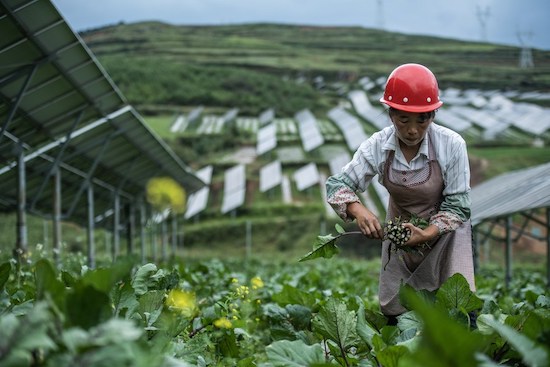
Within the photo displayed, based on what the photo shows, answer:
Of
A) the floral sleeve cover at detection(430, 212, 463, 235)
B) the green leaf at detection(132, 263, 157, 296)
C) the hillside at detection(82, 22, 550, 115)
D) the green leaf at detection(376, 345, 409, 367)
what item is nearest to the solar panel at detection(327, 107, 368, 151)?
the hillside at detection(82, 22, 550, 115)

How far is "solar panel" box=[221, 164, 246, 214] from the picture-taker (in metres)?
29.5

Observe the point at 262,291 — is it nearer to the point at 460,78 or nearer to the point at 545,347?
the point at 545,347

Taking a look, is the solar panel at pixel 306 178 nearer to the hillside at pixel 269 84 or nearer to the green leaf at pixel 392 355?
the hillside at pixel 269 84

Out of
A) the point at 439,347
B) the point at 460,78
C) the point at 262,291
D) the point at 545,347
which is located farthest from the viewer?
the point at 460,78

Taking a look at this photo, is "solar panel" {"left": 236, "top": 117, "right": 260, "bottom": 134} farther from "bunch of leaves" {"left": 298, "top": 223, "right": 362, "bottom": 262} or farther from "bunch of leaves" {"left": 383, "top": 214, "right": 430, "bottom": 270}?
"bunch of leaves" {"left": 298, "top": 223, "right": 362, "bottom": 262}

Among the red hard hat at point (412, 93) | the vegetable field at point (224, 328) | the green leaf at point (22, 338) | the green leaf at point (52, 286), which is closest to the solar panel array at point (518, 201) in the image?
the vegetable field at point (224, 328)

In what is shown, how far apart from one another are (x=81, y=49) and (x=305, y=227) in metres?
23.7

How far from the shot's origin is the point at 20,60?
7.85m

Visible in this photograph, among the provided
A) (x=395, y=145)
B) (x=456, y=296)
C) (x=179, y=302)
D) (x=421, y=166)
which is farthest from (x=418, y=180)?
(x=179, y=302)

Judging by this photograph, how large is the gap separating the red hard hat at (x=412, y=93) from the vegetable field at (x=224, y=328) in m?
0.73

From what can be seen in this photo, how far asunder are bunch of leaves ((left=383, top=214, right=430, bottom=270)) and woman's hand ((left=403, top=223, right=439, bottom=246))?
0.01 meters

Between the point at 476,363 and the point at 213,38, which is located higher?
the point at 213,38

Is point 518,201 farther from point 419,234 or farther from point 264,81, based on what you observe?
point 264,81

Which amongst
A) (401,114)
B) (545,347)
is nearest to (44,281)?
(545,347)
